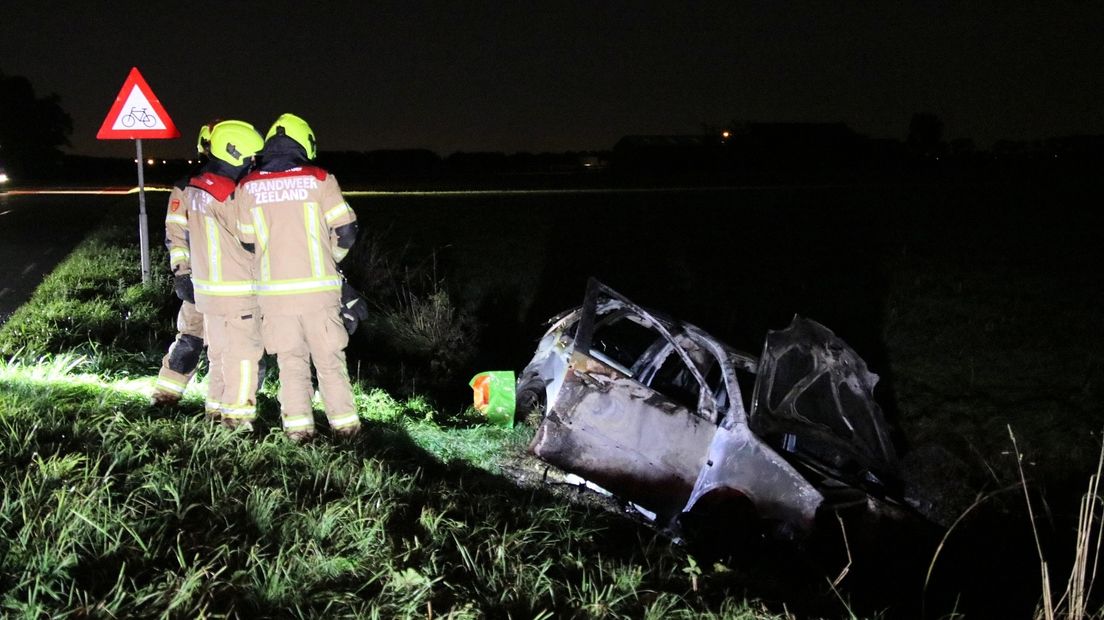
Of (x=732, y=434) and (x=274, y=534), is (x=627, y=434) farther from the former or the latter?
(x=274, y=534)

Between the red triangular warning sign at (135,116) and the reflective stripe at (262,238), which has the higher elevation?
the red triangular warning sign at (135,116)

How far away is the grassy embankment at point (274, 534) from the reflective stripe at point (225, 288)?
0.70 meters

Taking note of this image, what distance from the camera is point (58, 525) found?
2.75 meters

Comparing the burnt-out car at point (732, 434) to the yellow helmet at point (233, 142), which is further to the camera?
the burnt-out car at point (732, 434)

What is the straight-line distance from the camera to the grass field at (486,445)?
2.75 m

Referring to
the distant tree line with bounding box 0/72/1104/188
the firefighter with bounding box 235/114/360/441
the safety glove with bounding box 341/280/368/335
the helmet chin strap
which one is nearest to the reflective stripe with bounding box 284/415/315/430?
the firefighter with bounding box 235/114/360/441

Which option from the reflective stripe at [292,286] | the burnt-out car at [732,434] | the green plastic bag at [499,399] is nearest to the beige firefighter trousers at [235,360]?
the reflective stripe at [292,286]

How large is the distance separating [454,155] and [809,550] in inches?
1529

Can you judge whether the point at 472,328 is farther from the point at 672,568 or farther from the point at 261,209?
the point at 672,568

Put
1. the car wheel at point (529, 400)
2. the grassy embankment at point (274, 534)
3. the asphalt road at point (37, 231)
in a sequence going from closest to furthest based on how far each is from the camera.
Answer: the grassy embankment at point (274, 534) → the car wheel at point (529, 400) → the asphalt road at point (37, 231)

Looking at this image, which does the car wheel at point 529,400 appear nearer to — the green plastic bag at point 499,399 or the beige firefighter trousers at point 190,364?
the green plastic bag at point 499,399

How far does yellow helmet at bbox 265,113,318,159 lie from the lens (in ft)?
13.8

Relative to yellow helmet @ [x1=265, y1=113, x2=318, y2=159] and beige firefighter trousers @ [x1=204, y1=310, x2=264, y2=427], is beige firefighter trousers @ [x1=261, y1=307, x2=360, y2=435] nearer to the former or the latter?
beige firefighter trousers @ [x1=204, y1=310, x2=264, y2=427]

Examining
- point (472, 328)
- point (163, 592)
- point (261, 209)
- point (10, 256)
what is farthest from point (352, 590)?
point (10, 256)
